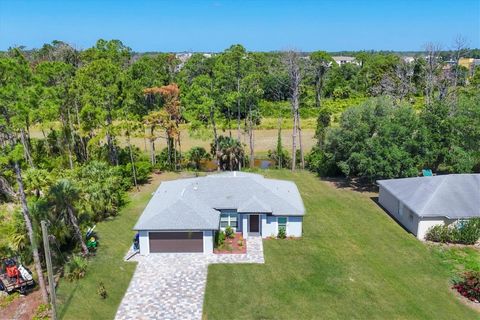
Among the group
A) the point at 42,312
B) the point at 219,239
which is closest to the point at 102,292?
the point at 42,312

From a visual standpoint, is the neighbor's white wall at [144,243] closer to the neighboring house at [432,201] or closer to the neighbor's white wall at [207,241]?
the neighbor's white wall at [207,241]

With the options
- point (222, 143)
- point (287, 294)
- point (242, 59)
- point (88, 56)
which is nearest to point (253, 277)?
point (287, 294)

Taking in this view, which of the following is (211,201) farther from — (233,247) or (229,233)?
(233,247)

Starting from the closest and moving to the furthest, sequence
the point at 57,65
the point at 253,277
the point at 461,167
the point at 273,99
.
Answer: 1. the point at 253,277
2. the point at 461,167
3. the point at 57,65
4. the point at 273,99

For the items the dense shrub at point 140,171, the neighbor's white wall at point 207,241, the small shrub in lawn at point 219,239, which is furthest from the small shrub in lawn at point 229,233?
the dense shrub at point 140,171

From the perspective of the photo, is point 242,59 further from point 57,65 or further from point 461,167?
point 461,167

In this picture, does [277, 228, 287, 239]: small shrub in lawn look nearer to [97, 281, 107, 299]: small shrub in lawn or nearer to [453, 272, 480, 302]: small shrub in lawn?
[453, 272, 480, 302]: small shrub in lawn
